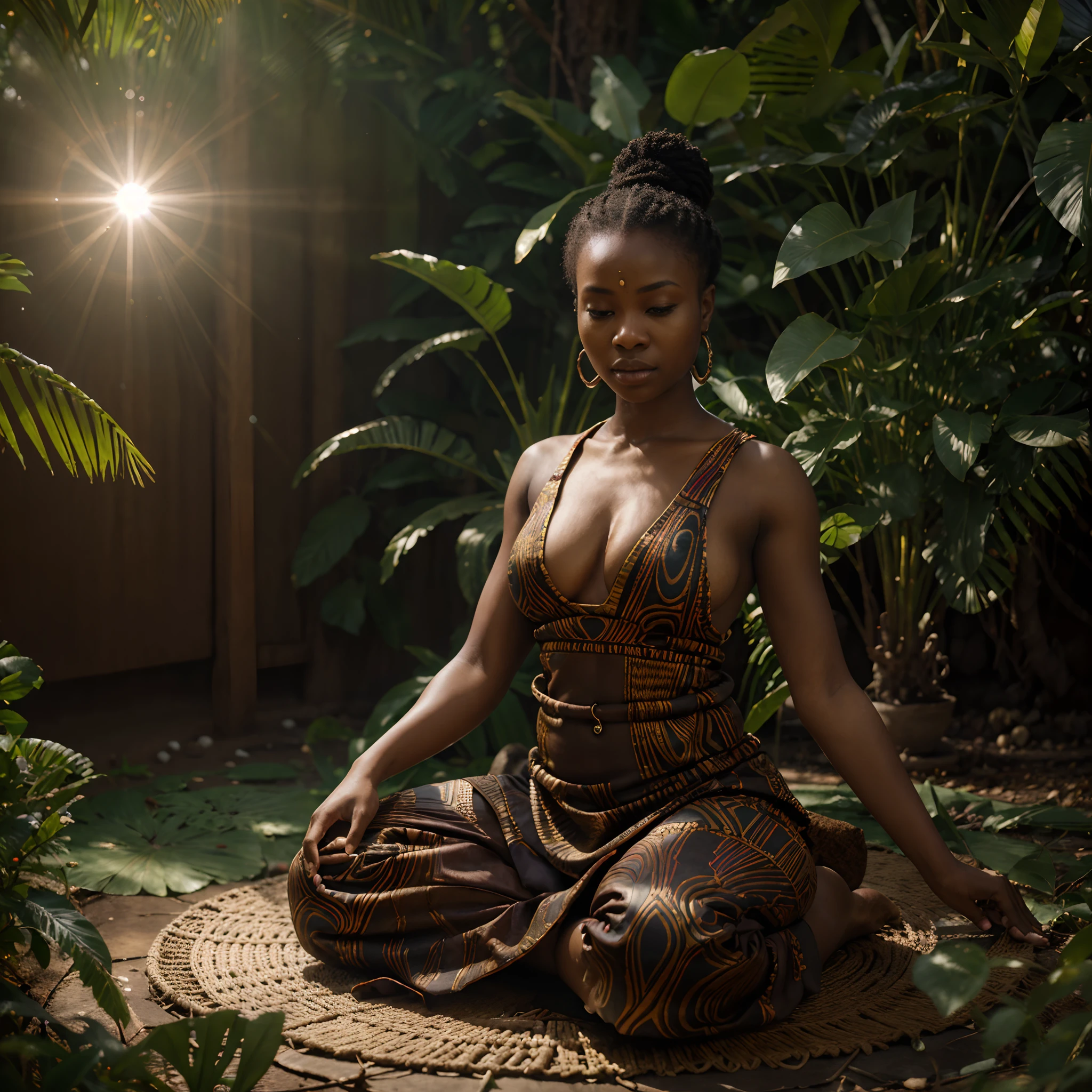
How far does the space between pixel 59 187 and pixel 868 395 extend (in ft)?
8.55

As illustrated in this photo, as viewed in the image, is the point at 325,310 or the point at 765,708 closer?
the point at 765,708

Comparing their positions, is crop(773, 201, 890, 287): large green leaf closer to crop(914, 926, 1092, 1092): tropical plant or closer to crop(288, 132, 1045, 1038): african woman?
crop(288, 132, 1045, 1038): african woman

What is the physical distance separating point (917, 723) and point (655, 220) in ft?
6.74

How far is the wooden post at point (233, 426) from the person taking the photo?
4031mm

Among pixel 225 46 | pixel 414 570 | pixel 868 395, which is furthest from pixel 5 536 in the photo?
pixel 868 395

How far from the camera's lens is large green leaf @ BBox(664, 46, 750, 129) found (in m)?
3.03

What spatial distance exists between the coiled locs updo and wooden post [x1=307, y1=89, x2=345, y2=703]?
2.40m

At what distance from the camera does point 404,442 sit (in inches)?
151

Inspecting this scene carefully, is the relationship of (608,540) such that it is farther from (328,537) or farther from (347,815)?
(328,537)

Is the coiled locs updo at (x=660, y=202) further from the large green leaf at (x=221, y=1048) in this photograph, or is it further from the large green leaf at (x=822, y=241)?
the large green leaf at (x=221, y=1048)

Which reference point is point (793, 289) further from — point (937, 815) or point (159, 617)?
point (159, 617)

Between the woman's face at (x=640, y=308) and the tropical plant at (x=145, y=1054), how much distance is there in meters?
1.14

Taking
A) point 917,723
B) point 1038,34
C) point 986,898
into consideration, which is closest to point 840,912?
point 986,898

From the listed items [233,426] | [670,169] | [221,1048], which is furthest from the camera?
[233,426]
